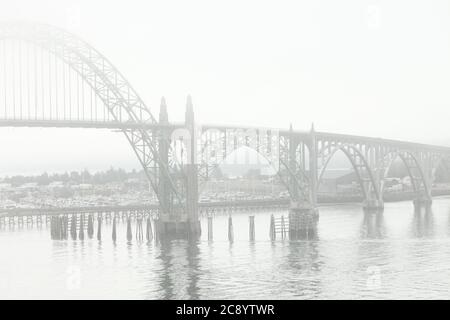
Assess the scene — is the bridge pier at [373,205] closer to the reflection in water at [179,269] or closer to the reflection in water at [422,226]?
the reflection in water at [422,226]

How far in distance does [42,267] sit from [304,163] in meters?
50.1

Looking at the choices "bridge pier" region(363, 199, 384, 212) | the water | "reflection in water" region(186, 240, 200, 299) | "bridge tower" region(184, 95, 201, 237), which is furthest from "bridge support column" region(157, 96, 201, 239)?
"bridge pier" region(363, 199, 384, 212)

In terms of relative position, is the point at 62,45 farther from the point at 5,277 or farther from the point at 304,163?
the point at 304,163

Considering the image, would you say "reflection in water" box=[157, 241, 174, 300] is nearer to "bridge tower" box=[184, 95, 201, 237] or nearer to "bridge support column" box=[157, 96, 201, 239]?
"bridge support column" box=[157, 96, 201, 239]

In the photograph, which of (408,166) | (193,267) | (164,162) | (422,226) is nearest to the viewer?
(193,267)

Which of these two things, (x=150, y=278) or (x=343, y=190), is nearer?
(x=150, y=278)

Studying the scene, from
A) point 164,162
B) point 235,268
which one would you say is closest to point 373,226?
point 164,162

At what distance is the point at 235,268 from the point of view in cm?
4112

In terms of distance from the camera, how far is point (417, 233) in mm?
64188

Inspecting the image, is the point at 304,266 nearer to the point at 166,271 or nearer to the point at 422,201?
the point at 166,271

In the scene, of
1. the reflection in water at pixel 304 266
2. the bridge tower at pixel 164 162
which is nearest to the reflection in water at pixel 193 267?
the reflection in water at pixel 304 266

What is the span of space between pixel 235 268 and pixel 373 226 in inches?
1413
